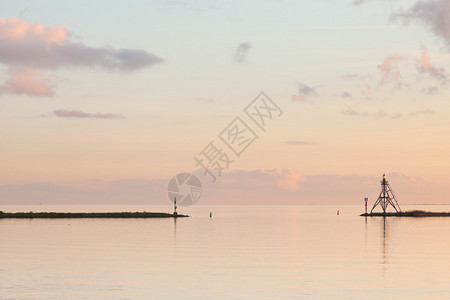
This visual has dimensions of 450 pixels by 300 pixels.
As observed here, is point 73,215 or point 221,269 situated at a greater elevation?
point 73,215

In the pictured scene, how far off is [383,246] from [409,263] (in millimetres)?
18915

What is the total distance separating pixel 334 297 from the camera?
35500 mm

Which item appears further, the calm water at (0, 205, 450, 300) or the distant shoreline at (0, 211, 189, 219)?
the distant shoreline at (0, 211, 189, 219)

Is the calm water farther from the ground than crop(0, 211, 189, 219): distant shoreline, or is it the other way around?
crop(0, 211, 189, 219): distant shoreline

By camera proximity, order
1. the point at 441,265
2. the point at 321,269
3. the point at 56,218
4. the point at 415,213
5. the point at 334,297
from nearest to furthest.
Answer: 1. the point at 334,297
2. the point at 321,269
3. the point at 441,265
4. the point at 56,218
5. the point at 415,213

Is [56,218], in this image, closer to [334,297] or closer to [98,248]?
[98,248]

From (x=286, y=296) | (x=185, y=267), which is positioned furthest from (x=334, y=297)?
(x=185, y=267)

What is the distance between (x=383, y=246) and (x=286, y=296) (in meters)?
39.3

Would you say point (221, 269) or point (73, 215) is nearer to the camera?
point (221, 269)

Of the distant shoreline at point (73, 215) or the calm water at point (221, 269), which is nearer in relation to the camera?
the calm water at point (221, 269)

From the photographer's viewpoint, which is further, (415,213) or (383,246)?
(415,213)

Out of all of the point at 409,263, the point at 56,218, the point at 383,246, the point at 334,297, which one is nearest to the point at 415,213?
the point at 56,218

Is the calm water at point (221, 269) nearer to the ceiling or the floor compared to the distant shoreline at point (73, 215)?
nearer to the floor

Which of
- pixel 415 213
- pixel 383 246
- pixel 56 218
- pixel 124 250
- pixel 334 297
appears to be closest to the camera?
pixel 334 297
